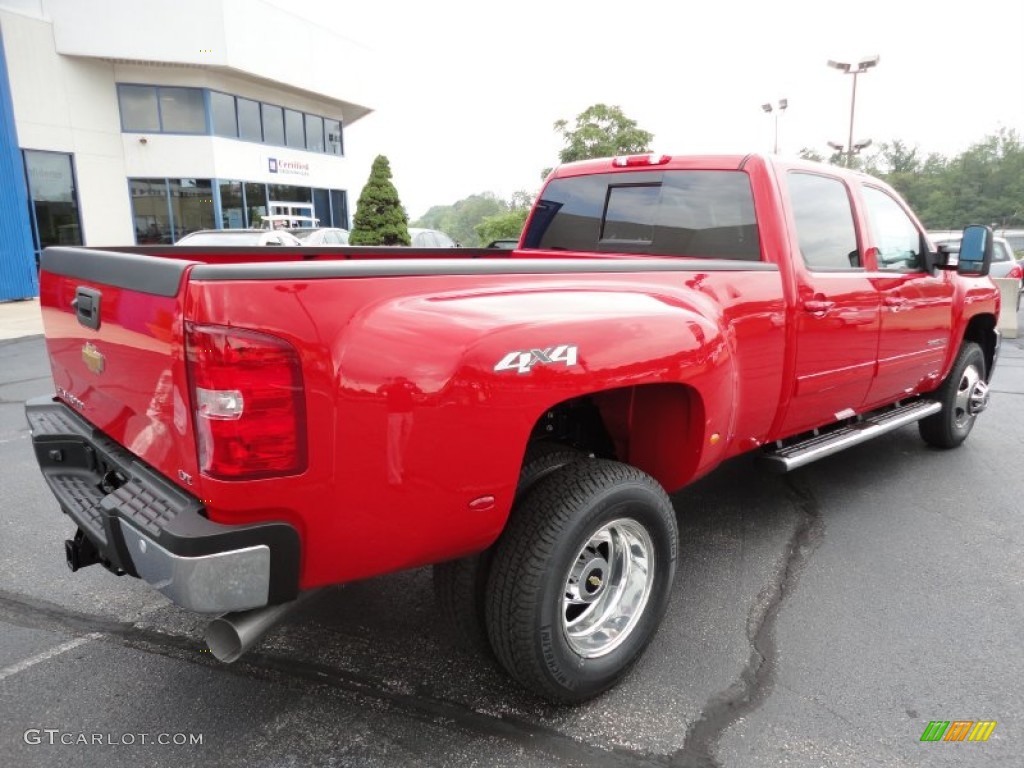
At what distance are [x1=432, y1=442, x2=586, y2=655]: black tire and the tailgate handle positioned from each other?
1349 mm

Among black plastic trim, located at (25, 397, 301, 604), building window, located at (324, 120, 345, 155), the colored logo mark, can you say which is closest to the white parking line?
black plastic trim, located at (25, 397, 301, 604)

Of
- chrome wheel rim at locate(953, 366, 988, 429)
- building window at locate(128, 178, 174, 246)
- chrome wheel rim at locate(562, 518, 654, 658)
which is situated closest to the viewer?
chrome wheel rim at locate(562, 518, 654, 658)

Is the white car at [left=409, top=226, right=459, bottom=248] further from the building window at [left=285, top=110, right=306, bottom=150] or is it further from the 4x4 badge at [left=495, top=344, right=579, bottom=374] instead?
the 4x4 badge at [left=495, top=344, right=579, bottom=374]

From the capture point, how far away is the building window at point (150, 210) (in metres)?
21.4

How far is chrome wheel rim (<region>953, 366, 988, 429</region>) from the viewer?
17.5 ft

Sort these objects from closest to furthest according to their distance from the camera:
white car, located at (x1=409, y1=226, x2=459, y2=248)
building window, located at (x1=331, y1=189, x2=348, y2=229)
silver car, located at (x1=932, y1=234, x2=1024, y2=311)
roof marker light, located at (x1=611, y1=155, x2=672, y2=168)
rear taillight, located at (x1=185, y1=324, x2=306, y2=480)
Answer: rear taillight, located at (x1=185, y1=324, x2=306, y2=480) < roof marker light, located at (x1=611, y1=155, x2=672, y2=168) < silver car, located at (x1=932, y1=234, x2=1024, y2=311) < white car, located at (x1=409, y1=226, x2=459, y2=248) < building window, located at (x1=331, y1=189, x2=348, y2=229)

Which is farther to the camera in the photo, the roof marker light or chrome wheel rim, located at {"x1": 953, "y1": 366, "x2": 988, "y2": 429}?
chrome wheel rim, located at {"x1": 953, "y1": 366, "x2": 988, "y2": 429}

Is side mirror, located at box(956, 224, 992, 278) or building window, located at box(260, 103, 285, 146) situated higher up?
building window, located at box(260, 103, 285, 146)

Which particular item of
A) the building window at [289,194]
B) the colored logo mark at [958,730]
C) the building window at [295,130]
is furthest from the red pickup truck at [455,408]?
the building window at [295,130]

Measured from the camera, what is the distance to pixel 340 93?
87.8 ft

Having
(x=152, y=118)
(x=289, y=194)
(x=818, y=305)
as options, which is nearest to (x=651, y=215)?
(x=818, y=305)

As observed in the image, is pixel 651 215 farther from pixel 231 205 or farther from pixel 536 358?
pixel 231 205

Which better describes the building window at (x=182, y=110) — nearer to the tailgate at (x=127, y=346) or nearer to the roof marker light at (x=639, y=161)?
the roof marker light at (x=639, y=161)

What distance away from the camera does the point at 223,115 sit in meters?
22.5
